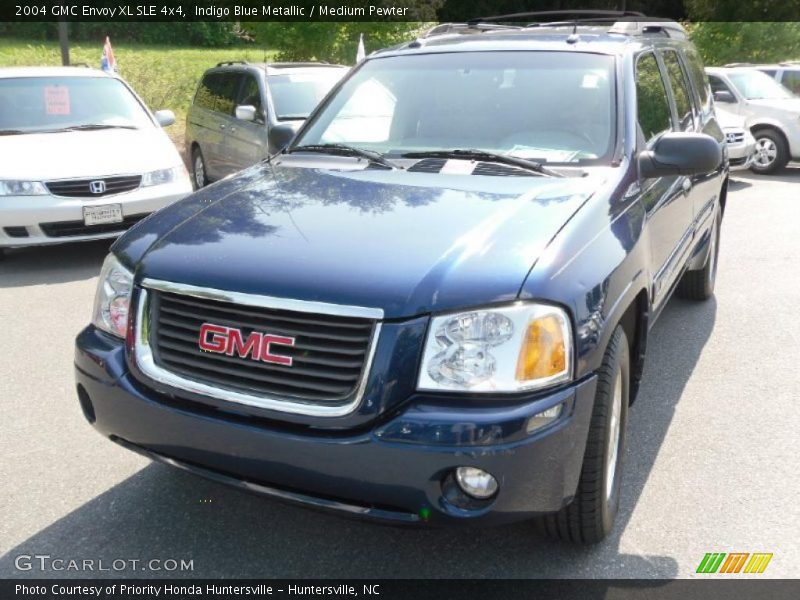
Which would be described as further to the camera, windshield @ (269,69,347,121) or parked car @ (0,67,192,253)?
windshield @ (269,69,347,121)

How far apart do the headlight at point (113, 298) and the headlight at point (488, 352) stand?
1129 millimetres

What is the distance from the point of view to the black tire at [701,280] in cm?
604

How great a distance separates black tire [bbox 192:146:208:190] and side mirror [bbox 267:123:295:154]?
700 centimetres

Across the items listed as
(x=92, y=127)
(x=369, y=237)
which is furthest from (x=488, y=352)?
(x=92, y=127)

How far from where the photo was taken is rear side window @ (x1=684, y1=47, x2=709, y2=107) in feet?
18.4

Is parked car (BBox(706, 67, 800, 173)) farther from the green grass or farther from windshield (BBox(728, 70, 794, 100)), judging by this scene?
the green grass

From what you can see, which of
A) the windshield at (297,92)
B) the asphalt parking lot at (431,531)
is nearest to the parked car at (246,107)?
the windshield at (297,92)

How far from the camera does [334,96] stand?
447 cm

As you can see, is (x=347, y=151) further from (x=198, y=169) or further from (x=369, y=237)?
(x=198, y=169)

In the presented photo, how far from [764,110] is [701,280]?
949 centimetres

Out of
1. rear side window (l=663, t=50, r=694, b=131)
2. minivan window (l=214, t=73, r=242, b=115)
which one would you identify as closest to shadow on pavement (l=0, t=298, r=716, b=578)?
rear side window (l=663, t=50, r=694, b=131)

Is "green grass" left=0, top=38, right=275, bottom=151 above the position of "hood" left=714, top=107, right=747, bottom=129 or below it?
below

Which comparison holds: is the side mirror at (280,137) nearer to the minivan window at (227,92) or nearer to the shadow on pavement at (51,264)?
the shadow on pavement at (51,264)

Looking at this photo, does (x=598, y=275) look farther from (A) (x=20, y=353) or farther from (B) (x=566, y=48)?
(A) (x=20, y=353)
